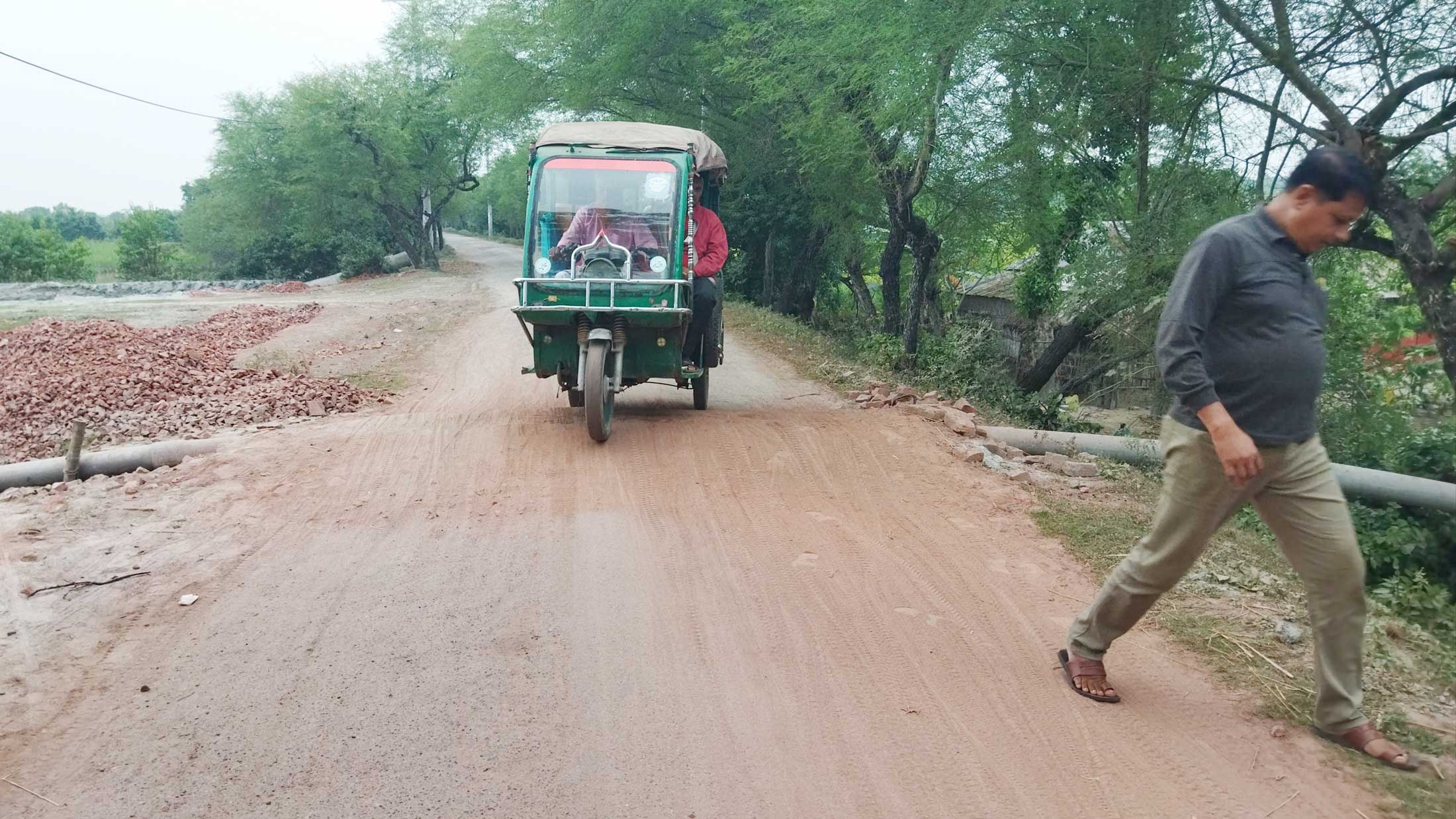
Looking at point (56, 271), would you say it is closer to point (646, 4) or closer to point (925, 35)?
point (646, 4)

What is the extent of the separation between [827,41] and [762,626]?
10.5 metres

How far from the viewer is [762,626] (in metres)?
4.90

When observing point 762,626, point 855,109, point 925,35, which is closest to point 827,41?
point 855,109

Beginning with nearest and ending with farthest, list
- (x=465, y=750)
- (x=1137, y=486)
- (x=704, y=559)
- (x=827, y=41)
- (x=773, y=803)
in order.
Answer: (x=773, y=803)
(x=465, y=750)
(x=704, y=559)
(x=1137, y=486)
(x=827, y=41)

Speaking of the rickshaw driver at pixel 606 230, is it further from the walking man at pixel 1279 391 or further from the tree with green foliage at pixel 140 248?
the tree with green foliage at pixel 140 248

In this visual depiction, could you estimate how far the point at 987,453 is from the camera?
8453 millimetres

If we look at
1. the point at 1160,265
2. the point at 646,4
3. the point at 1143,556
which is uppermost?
the point at 646,4

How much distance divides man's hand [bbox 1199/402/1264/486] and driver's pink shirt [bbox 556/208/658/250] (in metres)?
5.78

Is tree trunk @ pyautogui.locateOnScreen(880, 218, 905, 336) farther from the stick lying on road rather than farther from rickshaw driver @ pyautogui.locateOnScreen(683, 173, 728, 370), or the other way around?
the stick lying on road

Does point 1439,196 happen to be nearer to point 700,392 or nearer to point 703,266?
point 703,266

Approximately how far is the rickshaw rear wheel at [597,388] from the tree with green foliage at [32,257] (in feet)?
Answer: 108

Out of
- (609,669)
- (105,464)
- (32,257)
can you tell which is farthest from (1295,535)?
(32,257)

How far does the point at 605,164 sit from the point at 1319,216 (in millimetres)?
6227

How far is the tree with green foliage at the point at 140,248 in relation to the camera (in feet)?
128
